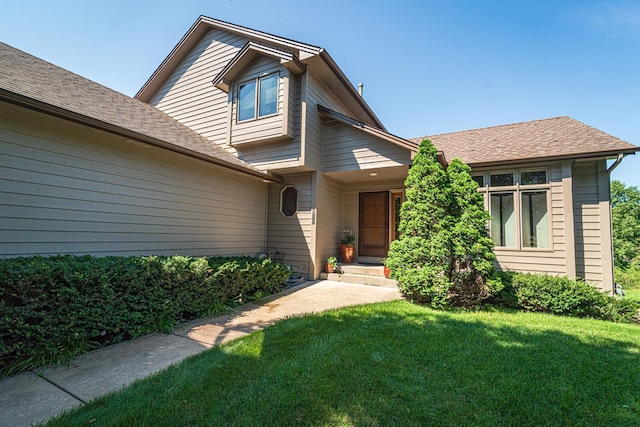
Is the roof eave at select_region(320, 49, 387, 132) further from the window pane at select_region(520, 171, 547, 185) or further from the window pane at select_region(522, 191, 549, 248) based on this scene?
the window pane at select_region(522, 191, 549, 248)

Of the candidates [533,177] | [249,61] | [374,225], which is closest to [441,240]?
[533,177]

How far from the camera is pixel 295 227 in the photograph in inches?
315

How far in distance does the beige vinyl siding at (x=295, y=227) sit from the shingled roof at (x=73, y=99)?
1157 mm

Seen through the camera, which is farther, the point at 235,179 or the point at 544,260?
the point at 235,179

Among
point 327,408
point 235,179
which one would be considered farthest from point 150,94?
point 327,408

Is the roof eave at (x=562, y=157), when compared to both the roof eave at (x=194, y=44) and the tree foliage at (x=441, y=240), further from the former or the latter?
the roof eave at (x=194, y=44)

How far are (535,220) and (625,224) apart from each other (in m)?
34.1

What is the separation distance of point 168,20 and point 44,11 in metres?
3.12

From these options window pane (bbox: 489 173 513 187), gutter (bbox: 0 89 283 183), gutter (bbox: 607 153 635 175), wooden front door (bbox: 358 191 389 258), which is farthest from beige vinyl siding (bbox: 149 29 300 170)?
gutter (bbox: 607 153 635 175)

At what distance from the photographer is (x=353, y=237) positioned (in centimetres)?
888

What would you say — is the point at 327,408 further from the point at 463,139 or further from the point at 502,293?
the point at 463,139

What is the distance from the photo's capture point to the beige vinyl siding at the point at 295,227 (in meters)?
7.79

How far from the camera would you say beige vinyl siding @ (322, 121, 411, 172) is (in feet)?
23.3

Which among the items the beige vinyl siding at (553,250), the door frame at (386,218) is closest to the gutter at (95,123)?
the door frame at (386,218)
